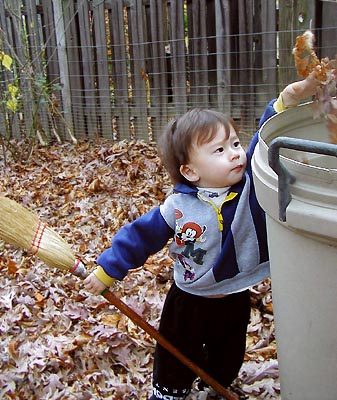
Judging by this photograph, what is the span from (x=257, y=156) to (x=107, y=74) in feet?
17.9

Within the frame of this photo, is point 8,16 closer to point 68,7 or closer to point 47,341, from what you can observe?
point 68,7

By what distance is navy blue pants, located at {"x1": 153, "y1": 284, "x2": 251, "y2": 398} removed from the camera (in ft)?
6.89

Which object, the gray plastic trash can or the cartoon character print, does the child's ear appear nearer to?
the cartoon character print

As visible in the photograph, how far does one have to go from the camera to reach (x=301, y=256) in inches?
51.4

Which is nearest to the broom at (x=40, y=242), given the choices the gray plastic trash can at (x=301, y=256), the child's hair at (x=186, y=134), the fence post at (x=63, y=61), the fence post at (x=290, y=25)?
the child's hair at (x=186, y=134)

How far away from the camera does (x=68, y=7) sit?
267 inches

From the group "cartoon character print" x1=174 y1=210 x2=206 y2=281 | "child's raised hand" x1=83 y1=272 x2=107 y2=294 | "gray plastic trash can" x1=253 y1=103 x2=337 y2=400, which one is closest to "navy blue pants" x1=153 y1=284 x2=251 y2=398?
"cartoon character print" x1=174 y1=210 x2=206 y2=281

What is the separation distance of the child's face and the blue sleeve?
0.24 meters

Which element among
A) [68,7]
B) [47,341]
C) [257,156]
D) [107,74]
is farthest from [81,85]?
[257,156]

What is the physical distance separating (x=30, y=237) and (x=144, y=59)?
4.60 meters

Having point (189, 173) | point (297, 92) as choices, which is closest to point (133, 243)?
point (189, 173)

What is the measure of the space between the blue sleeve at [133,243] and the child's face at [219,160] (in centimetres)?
24

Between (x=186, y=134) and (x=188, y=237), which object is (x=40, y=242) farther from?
(x=186, y=134)

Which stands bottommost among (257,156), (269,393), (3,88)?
(269,393)
